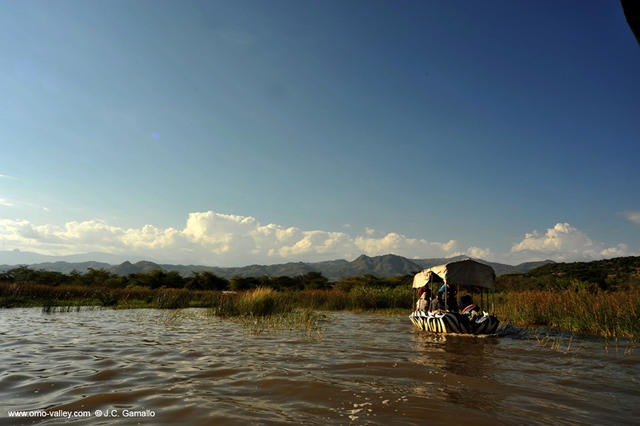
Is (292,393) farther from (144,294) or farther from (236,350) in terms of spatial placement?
(144,294)

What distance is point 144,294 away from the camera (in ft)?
98.5

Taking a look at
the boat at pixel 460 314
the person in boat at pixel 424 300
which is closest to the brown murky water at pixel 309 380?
the boat at pixel 460 314

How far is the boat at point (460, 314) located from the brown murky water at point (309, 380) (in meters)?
1.87

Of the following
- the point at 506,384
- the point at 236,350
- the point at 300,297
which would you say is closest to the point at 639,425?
the point at 506,384

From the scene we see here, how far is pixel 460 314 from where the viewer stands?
44.3 feet

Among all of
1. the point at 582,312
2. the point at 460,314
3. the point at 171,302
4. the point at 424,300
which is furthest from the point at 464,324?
the point at 171,302

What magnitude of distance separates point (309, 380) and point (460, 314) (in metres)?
9.21

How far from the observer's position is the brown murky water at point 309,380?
4.66 metres

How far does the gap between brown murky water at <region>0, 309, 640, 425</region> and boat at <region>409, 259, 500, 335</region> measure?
73.5 inches

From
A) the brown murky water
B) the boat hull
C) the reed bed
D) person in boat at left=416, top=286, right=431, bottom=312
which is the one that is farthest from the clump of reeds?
the reed bed

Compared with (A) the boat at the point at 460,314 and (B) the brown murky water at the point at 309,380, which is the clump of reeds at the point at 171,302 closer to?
(B) the brown murky water at the point at 309,380

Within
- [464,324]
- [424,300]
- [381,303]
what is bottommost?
[381,303]

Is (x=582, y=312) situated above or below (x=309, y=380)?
above

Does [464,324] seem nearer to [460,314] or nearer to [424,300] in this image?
[460,314]
